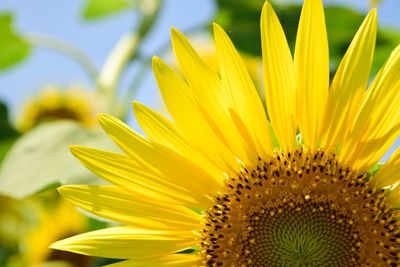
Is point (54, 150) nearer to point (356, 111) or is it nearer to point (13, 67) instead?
point (356, 111)

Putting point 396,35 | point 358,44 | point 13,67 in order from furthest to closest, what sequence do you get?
1. point 13,67
2. point 396,35
3. point 358,44

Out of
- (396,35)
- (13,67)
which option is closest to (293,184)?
(396,35)

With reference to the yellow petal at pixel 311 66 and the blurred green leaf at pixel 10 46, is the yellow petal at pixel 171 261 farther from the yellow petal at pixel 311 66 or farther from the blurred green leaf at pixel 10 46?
the blurred green leaf at pixel 10 46

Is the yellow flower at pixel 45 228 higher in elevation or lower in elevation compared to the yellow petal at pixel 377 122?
higher

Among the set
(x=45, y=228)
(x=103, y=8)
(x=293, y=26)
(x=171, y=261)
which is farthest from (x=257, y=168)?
(x=103, y=8)

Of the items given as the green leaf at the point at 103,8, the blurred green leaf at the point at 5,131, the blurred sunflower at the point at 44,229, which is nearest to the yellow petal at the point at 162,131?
the blurred green leaf at the point at 5,131

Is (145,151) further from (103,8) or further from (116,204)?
(103,8)

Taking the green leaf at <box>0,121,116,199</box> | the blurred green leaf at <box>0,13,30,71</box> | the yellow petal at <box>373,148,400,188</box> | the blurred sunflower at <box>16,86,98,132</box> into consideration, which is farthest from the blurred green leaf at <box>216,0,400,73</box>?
the blurred sunflower at <box>16,86,98,132</box>
